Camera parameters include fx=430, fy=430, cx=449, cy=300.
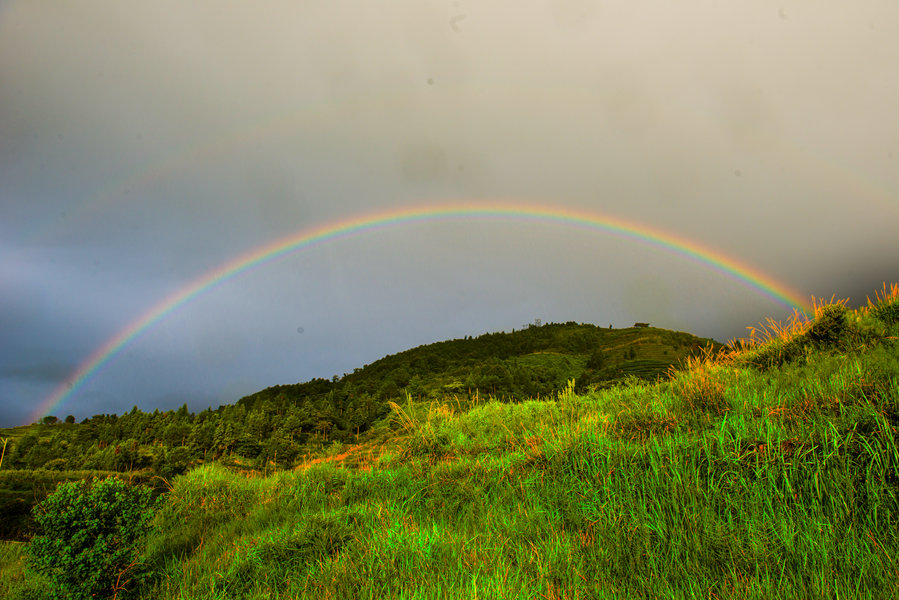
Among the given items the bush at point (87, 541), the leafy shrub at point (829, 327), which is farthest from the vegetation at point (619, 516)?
the leafy shrub at point (829, 327)

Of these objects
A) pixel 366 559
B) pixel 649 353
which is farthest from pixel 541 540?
pixel 649 353

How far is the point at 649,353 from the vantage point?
6556 centimetres

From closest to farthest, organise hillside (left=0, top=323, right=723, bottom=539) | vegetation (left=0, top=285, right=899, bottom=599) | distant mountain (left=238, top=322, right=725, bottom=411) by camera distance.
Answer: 1. vegetation (left=0, top=285, right=899, bottom=599)
2. hillside (left=0, top=323, right=723, bottom=539)
3. distant mountain (left=238, top=322, right=725, bottom=411)

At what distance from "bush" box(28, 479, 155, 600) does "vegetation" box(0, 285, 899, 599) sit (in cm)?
43

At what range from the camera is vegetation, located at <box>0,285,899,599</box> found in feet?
9.96

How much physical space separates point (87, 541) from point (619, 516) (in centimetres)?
534

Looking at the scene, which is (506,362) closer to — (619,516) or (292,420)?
(292,420)

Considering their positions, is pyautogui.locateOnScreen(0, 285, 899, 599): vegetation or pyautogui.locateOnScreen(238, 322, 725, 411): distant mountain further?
pyautogui.locateOnScreen(238, 322, 725, 411): distant mountain

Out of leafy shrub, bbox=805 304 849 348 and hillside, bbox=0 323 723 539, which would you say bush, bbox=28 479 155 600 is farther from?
leafy shrub, bbox=805 304 849 348

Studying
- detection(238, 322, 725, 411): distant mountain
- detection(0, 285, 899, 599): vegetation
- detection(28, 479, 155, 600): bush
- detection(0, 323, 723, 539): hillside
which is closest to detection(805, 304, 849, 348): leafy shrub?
detection(0, 285, 899, 599): vegetation

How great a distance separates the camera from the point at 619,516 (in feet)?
13.2

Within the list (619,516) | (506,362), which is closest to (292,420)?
(506,362)

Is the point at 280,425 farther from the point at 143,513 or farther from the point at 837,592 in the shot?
the point at 837,592

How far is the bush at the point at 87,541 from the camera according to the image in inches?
167
